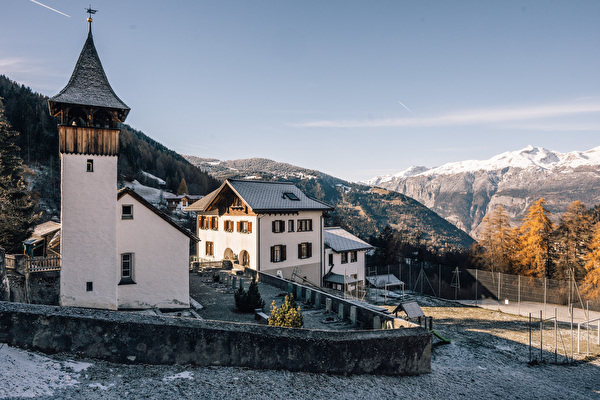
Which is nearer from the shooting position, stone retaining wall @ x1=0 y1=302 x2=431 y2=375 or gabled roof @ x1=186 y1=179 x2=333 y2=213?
stone retaining wall @ x1=0 y1=302 x2=431 y2=375

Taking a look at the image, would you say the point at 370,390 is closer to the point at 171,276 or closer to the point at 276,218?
the point at 171,276

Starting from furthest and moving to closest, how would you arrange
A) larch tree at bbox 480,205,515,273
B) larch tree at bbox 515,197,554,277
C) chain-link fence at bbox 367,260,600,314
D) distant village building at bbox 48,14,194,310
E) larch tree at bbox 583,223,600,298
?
1. larch tree at bbox 480,205,515,273
2. larch tree at bbox 515,197,554,277
3. larch tree at bbox 583,223,600,298
4. chain-link fence at bbox 367,260,600,314
5. distant village building at bbox 48,14,194,310

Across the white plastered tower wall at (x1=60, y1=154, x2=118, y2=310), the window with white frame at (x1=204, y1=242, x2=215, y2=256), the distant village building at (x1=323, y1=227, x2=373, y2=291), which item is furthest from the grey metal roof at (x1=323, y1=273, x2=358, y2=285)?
the white plastered tower wall at (x1=60, y1=154, x2=118, y2=310)

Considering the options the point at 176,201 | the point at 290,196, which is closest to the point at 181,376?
the point at 290,196

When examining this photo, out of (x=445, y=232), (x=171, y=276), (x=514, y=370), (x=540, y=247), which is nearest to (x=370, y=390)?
(x=514, y=370)

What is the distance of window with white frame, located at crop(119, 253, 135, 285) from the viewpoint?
17062 mm

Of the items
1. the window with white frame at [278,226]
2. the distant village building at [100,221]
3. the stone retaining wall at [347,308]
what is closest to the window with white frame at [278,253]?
the window with white frame at [278,226]

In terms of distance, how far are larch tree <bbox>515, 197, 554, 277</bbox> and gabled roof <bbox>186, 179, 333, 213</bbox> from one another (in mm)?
24990

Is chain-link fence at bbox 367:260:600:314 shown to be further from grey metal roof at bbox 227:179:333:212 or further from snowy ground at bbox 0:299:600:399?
snowy ground at bbox 0:299:600:399

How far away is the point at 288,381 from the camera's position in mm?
7504

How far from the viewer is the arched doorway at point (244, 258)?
102 feet

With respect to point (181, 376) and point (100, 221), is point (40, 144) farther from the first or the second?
point (181, 376)

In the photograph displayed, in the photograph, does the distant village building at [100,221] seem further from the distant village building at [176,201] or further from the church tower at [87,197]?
the distant village building at [176,201]

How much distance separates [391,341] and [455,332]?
582 inches
